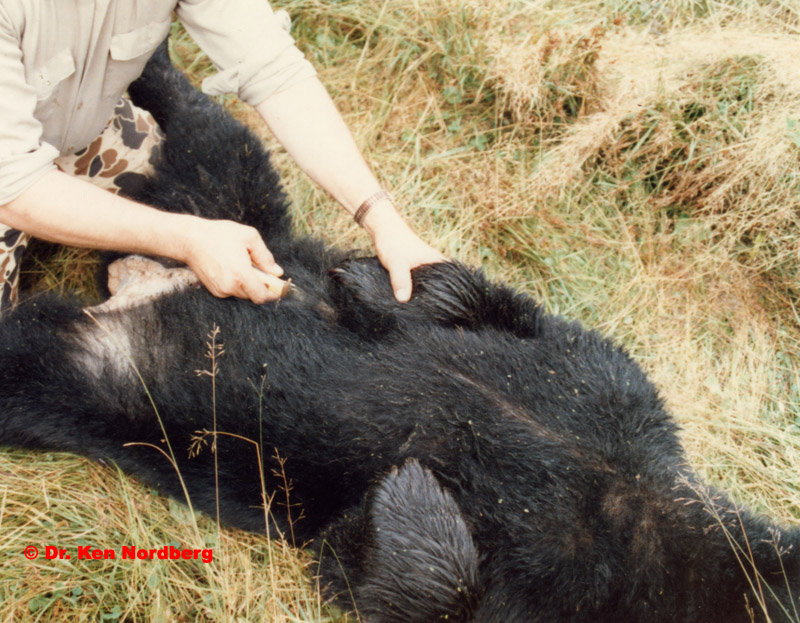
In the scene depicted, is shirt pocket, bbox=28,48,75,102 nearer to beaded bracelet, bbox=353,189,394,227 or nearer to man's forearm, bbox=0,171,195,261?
man's forearm, bbox=0,171,195,261

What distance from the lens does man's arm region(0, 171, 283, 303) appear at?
91.7 inches

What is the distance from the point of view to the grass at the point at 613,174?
3348 millimetres

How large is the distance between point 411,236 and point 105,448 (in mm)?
1542

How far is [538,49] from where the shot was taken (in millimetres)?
3596

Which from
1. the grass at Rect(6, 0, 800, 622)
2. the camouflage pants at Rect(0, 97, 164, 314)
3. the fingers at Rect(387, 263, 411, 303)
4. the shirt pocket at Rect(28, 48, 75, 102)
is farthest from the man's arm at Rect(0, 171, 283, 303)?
the grass at Rect(6, 0, 800, 622)

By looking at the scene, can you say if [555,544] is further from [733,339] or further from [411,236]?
[733,339]

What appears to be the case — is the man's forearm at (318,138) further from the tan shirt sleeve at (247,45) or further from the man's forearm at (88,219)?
the man's forearm at (88,219)

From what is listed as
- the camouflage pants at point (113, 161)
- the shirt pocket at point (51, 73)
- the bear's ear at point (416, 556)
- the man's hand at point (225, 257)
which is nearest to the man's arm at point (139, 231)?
the man's hand at point (225, 257)

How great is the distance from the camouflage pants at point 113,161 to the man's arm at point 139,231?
0.80 m

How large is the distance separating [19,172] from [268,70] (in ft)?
3.47

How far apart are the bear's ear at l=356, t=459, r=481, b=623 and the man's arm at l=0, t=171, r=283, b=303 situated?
951 millimetres

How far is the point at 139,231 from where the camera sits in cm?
251

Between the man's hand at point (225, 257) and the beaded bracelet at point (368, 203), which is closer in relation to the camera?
the man's hand at point (225, 257)

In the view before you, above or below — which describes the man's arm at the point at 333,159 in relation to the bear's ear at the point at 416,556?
above
